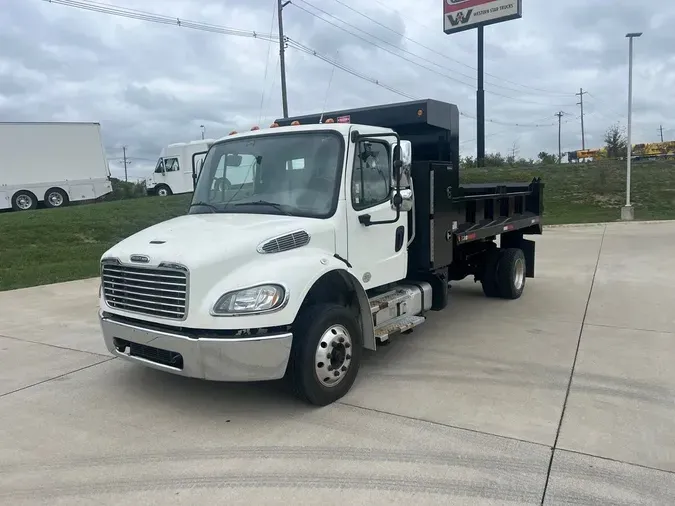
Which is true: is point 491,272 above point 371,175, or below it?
below

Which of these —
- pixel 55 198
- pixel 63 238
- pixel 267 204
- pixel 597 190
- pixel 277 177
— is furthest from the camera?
pixel 597 190

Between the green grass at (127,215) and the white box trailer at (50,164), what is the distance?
3.76 m

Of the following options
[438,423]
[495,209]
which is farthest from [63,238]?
[438,423]

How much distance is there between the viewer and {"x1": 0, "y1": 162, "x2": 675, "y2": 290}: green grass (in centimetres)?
1296

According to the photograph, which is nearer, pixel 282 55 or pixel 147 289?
pixel 147 289

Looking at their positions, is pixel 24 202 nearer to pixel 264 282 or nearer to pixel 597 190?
pixel 264 282

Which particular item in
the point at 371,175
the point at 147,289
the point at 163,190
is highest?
the point at 163,190

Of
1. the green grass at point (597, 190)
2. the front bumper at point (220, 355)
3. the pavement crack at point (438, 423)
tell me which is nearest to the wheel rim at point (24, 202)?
the green grass at point (597, 190)

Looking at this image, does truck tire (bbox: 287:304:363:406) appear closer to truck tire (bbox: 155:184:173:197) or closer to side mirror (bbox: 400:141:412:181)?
side mirror (bbox: 400:141:412:181)

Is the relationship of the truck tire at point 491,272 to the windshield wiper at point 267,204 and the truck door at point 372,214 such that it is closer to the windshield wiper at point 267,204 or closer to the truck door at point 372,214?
the truck door at point 372,214

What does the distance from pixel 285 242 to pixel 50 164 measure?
23.7 metres

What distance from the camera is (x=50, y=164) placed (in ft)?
80.3

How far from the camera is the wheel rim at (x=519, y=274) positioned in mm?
8609

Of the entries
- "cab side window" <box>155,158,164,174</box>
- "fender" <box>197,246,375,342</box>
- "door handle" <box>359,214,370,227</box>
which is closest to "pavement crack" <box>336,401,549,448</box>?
"fender" <box>197,246,375,342</box>
